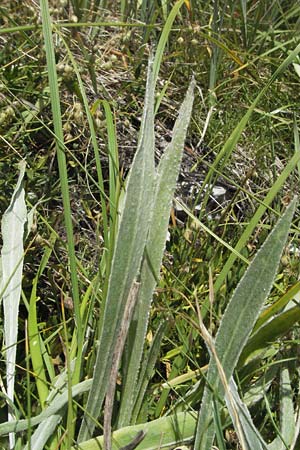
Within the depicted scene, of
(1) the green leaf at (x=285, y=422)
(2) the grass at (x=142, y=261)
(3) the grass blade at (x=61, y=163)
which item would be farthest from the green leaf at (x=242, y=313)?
(3) the grass blade at (x=61, y=163)

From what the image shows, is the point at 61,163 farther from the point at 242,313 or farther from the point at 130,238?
the point at 242,313

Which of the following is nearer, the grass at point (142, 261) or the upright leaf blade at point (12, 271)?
the grass at point (142, 261)

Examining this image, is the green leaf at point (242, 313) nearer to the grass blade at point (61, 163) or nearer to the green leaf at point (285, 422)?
the green leaf at point (285, 422)

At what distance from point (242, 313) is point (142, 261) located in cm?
18

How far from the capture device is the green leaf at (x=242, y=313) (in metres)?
0.96

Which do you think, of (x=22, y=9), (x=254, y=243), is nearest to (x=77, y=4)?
(x=22, y=9)

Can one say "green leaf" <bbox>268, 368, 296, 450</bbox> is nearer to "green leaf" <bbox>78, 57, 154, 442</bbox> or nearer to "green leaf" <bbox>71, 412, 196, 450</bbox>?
"green leaf" <bbox>71, 412, 196, 450</bbox>

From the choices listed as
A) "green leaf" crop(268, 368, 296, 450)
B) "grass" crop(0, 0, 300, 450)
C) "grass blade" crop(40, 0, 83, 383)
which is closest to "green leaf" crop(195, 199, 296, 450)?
"grass" crop(0, 0, 300, 450)

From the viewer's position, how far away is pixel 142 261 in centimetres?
110

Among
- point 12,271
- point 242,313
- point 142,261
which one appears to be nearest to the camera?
point 242,313

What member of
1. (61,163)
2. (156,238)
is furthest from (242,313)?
(61,163)

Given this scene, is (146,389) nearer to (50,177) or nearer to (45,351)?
(45,351)

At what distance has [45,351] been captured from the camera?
1230mm

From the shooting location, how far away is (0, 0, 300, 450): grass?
1025 millimetres
